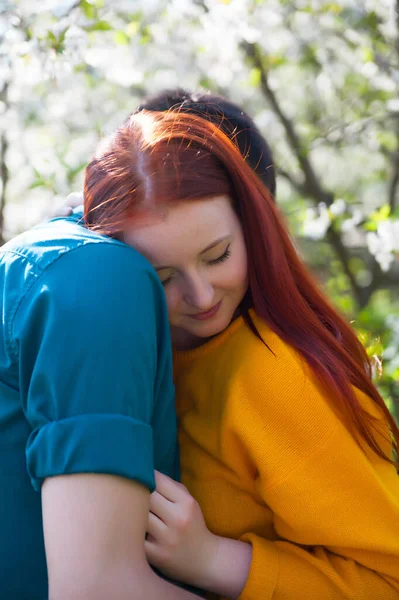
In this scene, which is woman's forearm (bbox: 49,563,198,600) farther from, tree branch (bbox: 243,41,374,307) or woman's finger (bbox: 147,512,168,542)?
tree branch (bbox: 243,41,374,307)

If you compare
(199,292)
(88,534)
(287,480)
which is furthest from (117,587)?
(199,292)

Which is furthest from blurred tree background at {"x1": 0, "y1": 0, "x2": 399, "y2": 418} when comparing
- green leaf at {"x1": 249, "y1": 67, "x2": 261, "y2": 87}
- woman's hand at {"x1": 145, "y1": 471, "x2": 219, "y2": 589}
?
woman's hand at {"x1": 145, "y1": 471, "x2": 219, "y2": 589}

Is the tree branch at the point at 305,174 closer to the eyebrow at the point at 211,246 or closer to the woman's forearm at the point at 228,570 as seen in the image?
the eyebrow at the point at 211,246

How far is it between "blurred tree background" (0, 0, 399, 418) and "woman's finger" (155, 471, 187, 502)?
1.85m

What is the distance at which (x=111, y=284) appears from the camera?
112cm

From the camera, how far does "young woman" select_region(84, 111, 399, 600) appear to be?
1.43m

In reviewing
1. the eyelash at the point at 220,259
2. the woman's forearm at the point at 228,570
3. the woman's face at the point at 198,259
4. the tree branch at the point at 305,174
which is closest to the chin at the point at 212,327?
the woman's face at the point at 198,259

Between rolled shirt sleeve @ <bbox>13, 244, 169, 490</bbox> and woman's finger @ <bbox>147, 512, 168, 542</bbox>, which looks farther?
woman's finger @ <bbox>147, 512, 168, 542</bbox>

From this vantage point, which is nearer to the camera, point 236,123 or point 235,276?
point 235,276

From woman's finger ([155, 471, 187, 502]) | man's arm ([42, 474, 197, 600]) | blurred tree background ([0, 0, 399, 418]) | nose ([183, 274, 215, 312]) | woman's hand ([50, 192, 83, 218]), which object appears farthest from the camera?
blurred tree background ([0, 0, 399, 418])

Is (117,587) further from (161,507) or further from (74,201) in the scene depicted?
(74,201)

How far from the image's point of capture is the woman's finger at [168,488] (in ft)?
4.55

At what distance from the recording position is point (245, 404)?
1444 mm

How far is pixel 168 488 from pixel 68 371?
0.46 meters
